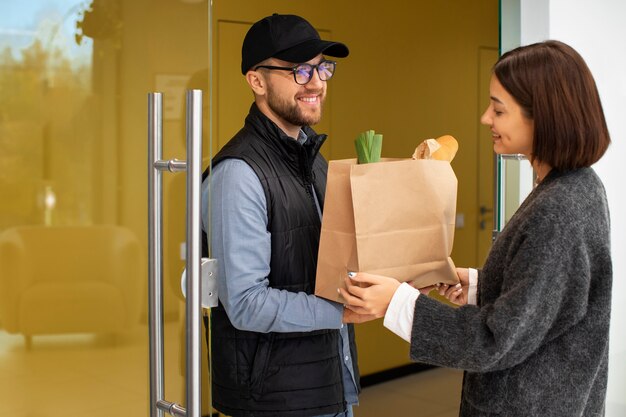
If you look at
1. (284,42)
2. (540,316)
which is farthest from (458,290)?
(284,42)

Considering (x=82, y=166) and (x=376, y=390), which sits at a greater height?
(x=82, y=166)

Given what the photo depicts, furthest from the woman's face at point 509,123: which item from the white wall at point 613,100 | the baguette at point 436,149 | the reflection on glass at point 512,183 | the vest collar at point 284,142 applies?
the white wall at point 613,100

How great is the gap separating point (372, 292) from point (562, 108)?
0.46 m

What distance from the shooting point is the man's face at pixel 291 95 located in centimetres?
180

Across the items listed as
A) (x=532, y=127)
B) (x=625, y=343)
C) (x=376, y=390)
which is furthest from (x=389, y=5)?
(x=532, y=127)

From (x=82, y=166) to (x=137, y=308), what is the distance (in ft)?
0.84

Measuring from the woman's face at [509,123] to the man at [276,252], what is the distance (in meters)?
0.48

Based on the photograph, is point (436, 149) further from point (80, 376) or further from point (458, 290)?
point (80, 376)

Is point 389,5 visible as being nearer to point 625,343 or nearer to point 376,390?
point 376,390

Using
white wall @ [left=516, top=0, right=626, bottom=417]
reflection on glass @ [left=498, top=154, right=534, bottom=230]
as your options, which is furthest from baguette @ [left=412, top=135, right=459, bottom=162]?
white wall @ [left=516, top=0, right=626, bottom=417]

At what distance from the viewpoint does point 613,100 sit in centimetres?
284

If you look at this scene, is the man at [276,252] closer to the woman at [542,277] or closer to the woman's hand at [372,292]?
the woman's hand at [372,292]

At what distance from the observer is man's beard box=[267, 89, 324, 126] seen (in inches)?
71.0

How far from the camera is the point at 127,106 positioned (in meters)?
1.27
